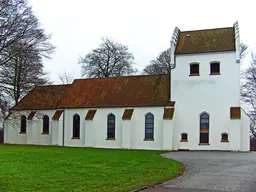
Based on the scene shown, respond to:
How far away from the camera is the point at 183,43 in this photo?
3978 centimetres

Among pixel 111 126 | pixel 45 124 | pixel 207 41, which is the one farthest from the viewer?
pixel 45 124

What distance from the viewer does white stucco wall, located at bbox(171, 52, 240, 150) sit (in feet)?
119

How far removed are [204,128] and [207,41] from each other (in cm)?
909

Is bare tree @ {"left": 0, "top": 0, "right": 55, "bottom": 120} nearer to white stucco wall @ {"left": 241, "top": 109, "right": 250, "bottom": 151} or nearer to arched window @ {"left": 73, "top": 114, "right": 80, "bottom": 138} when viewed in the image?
arched window @ {"left": 73, "top": 114, "right": 80, "bottom": 138}

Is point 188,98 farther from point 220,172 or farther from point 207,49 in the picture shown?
point 220,172

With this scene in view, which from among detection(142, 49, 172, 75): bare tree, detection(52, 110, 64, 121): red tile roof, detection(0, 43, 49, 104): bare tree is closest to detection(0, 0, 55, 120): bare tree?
detection(0, 43, 49, 104): bare tree

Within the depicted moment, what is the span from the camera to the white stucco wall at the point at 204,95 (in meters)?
36.2

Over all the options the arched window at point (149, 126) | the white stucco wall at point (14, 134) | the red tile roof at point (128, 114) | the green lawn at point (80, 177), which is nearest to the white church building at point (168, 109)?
the arched window at point (149, 126)

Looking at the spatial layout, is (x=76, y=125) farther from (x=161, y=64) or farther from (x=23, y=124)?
Result: (x=161, y=64)

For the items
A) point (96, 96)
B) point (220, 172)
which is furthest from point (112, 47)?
point (220, 172)

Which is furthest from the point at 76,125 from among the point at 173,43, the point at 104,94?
the point at 173,43

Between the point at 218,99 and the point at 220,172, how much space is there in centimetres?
2021

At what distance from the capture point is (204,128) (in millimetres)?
36906

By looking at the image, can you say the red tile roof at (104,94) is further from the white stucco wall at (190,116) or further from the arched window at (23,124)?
the arched window at (23,124)
